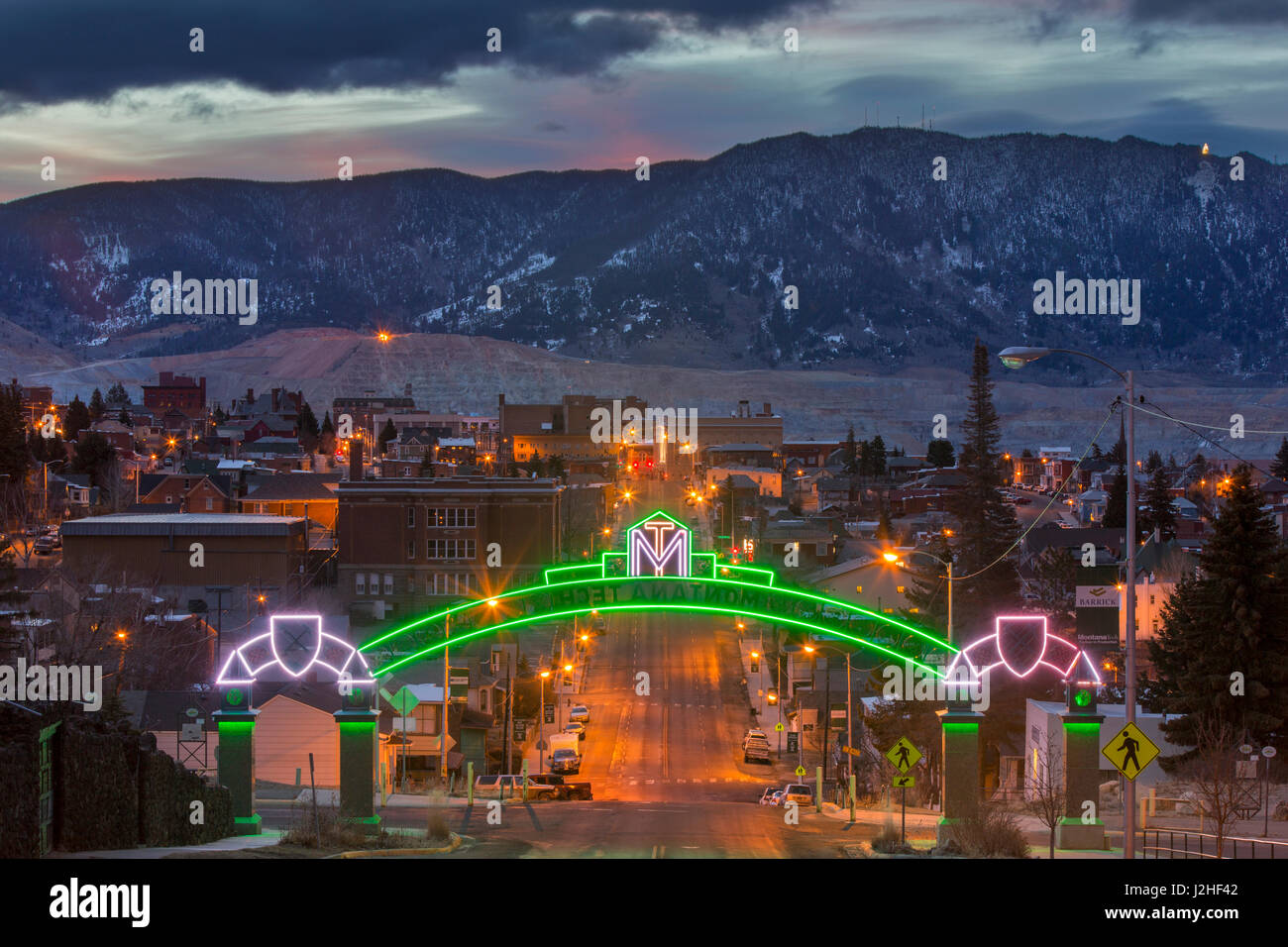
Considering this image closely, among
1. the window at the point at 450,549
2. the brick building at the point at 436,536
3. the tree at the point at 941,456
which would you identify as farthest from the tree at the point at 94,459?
the tree at the point at 941,456

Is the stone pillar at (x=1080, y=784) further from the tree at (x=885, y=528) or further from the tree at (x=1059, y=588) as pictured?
the tree at (x=885, y=528)

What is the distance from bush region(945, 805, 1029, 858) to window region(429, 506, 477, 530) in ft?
172

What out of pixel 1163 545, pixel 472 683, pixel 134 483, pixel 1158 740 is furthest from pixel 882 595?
pixel 134 483

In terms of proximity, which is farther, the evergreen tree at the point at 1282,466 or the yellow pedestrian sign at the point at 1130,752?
the evergreen tree at the point at 1282,466

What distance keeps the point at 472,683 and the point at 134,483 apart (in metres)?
60.8

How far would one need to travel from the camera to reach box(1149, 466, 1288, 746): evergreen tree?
40.0 m

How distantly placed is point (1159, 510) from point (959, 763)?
236 feet

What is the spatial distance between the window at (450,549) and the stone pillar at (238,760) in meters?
48.9

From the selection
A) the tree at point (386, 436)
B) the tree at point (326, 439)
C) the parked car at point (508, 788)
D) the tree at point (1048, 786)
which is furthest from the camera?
the tree at point (386, 436)

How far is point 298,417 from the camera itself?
180125 mm

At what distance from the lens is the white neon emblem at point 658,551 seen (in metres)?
27.6

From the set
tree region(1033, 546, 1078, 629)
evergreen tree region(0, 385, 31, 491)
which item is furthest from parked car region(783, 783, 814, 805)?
evergreen tree region(0, 385, 31, 491)

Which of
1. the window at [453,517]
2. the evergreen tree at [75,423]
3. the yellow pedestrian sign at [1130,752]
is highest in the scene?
the evergreen tree at [75,423]

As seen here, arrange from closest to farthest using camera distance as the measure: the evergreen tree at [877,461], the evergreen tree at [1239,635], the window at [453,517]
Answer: the evergreen tree at [1239,635] → the window at [453,517] → the evergreen tree at [877,461]
